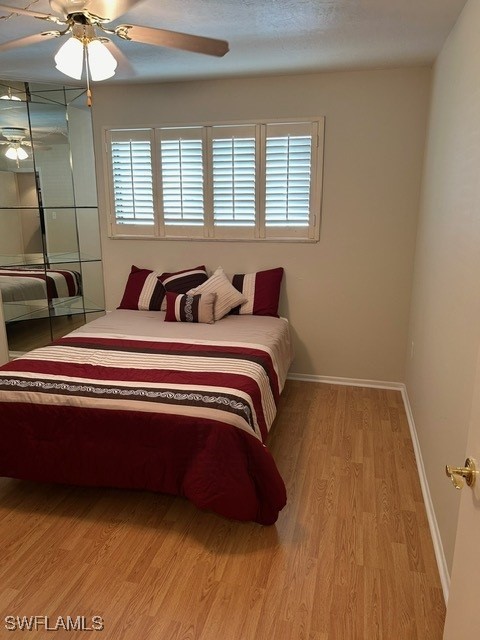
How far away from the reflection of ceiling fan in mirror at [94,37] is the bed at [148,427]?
153 cm

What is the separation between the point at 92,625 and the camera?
1754 mm

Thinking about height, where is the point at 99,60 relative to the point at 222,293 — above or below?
above

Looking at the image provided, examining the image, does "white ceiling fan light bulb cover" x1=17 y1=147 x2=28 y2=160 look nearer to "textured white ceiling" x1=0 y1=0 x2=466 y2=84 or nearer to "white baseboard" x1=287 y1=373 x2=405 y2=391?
"textured white ceiling" x1=0 y1=0 x2=466 y2=84

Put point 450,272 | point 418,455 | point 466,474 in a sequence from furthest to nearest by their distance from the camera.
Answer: point 418,455, point 450,272, point 466,474

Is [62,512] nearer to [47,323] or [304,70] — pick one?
[47,323]

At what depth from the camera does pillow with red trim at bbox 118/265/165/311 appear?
4016 millimetres

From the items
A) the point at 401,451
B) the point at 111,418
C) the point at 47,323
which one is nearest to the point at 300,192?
the point at 401,451

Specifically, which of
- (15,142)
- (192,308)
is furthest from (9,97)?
(192,308)

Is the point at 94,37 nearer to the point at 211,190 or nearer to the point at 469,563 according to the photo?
the point at 211,190

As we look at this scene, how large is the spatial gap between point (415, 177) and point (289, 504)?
2.61 metres

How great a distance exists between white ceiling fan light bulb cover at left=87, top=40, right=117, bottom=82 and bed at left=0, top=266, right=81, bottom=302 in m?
2.61

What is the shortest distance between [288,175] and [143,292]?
5.29 feet

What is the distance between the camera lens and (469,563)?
43.0 inches

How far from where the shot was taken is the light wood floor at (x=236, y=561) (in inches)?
69.7
